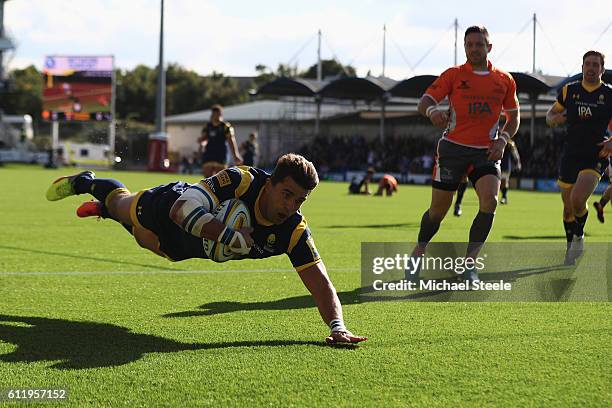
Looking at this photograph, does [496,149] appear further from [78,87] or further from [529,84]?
[78,87]

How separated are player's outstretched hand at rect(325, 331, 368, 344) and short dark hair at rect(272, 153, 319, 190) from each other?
0.82m

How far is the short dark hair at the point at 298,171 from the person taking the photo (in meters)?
4.92

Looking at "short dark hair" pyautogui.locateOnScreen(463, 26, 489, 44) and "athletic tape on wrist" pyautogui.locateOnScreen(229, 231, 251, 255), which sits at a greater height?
"short dark hair" pyautogui.locateOnScreen(463, 26, 489, 44)

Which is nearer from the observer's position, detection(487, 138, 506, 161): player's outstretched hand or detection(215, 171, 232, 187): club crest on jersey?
detection(215, 171, 232, 187): club crest on jersey

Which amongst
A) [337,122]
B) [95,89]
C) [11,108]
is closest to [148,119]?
[11,108]

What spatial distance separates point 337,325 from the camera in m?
5.23

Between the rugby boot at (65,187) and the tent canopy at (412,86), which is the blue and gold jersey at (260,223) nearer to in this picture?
the rugby boot at (65,187)

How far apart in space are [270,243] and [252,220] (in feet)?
0.77

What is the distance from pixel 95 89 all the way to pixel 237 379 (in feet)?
234

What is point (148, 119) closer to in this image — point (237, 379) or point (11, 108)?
point (11, 108)

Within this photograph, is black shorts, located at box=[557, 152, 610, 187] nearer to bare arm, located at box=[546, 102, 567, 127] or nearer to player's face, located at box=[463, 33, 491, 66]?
bare arm, located at box=[546, 102, 567, 127]

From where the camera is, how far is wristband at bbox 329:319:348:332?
17.0 ft

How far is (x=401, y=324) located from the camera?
580 cm

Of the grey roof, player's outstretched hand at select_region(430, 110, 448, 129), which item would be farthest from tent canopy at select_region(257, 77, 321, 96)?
player's outstretched hand at select_region(430, 110, 448, 129)
